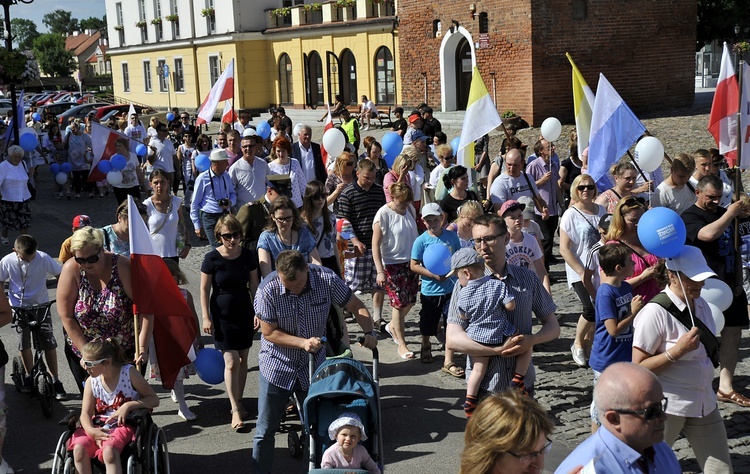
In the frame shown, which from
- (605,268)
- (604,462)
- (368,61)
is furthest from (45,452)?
(368,61)

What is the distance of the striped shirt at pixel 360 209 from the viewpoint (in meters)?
9.40

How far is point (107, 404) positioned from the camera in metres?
5.68

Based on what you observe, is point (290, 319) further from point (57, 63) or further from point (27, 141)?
point (57, 63)

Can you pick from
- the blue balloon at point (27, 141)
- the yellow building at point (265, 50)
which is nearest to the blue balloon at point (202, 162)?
the blue balloon at point (27, 141)

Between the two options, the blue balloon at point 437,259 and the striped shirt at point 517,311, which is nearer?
the striped shirt at point 517,311

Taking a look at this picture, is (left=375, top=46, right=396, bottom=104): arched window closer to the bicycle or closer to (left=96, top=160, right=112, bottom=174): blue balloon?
(left=96, top=160, right=112, bottom=174): blue balloon

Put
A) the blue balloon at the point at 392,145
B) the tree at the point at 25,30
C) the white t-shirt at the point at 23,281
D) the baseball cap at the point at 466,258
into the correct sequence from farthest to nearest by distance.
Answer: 1. the tree at the point at 25,30
2. the blue balloon at the point at 392,145
3. the white t-shirt at the point at 23,281
4. the baseball cap at the point at 466,258

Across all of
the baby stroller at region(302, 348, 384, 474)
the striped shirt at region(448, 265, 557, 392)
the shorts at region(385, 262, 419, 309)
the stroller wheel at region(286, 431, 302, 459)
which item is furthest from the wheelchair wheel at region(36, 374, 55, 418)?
the striped shirt at region(448, 265, 557, 392)

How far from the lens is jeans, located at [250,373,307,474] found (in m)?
5.75

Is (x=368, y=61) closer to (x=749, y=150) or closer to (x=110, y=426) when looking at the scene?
(x=749, y=150)

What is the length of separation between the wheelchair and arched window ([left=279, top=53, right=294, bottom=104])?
118 feet

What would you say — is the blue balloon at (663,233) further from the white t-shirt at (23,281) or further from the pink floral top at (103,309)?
the white t-shirt at (23,281)

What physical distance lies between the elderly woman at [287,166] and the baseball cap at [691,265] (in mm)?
6517

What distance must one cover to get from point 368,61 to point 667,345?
31.7 m
